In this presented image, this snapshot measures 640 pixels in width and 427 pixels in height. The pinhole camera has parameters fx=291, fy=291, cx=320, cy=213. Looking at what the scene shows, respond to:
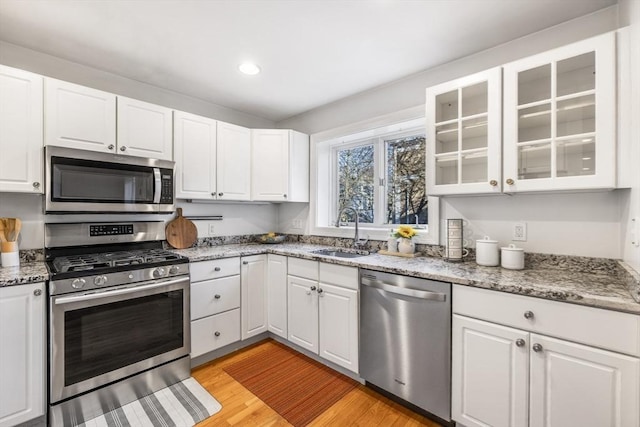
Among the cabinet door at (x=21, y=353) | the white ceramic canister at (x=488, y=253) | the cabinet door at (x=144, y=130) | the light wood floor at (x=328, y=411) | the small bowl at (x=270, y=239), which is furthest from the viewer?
the small bowl at (x=270, y=239)

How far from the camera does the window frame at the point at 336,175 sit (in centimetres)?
239

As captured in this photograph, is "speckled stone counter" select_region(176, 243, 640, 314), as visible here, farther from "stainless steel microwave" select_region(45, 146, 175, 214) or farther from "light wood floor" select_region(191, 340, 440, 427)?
"stainless steel microwave" select_region(45, 146, 175, 214)

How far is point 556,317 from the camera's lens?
1311 millimetres

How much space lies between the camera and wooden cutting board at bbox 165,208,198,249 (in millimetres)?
2723

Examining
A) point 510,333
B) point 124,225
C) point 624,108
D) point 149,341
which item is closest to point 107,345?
point 149,341

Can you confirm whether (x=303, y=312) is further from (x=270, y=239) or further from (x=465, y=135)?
(x=465, y=135)

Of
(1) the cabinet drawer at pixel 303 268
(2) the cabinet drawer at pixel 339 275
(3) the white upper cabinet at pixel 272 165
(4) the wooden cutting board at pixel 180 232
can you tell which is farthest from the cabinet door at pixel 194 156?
(2) the cabinet drawer at pixel 339 275

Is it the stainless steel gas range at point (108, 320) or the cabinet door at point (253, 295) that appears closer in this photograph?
the stainless steel gas range at point (108, 320)

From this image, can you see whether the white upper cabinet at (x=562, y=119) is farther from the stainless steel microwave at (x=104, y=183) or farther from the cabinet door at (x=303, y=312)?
the stainless steel microwave at (x=104, y=183)

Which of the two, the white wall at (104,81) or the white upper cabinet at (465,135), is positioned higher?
the white wall at (104,81)

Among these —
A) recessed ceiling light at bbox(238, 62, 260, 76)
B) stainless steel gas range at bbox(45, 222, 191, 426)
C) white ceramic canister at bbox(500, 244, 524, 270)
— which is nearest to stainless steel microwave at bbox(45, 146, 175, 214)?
stainless steel gas range at bbox(45, 222, 191, 426)

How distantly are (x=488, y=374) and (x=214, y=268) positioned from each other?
2.02 meters

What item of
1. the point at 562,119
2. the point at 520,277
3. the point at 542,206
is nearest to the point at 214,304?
the point at 520,277

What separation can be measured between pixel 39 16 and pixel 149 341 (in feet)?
7.02
